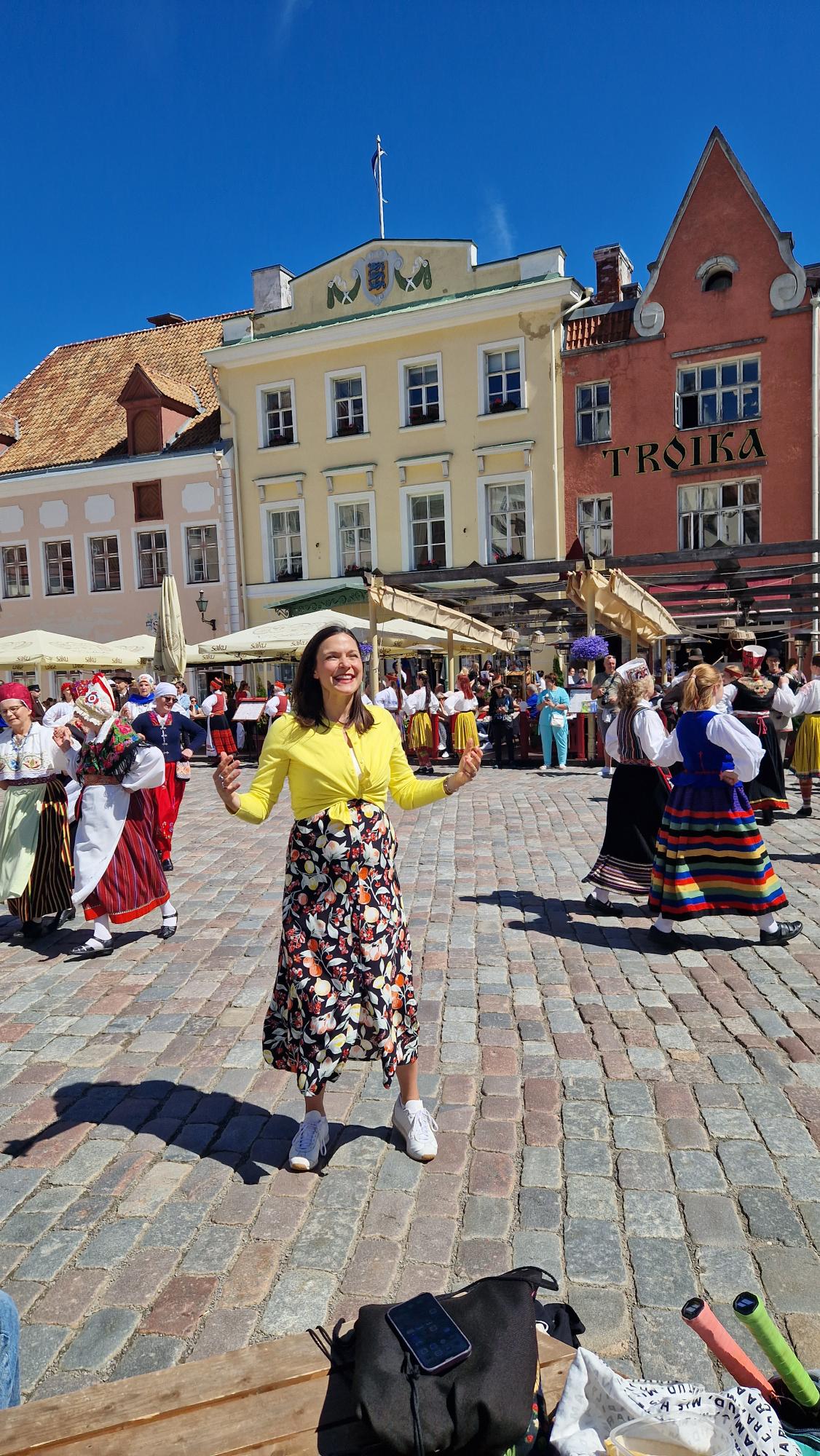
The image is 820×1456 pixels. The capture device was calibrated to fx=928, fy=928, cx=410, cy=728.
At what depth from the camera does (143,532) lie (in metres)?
26.0

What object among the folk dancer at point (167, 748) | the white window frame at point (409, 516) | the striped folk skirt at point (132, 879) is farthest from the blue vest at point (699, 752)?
the white window frame at point (409, 516)

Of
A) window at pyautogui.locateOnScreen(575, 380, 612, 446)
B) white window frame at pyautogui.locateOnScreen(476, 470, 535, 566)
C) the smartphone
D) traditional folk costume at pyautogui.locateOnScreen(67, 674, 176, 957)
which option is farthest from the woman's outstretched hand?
window at pyautogui.locateOnScreen(575, 380, 612, 446)

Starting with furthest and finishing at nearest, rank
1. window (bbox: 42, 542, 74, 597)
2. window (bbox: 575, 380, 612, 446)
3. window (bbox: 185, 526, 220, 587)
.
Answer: window (bbox: 42, 542, 74, 597), window (bbox: 185, 526, 220, 587), window (bbox: 575, 380, 612, 446)

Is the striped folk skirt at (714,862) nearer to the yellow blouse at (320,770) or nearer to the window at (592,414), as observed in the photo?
the yellow blouse at (320,770)

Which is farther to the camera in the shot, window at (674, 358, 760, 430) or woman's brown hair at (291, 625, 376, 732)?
window at (674, 358, 760, 430)

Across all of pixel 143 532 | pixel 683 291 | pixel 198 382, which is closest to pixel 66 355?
pixel 198 382

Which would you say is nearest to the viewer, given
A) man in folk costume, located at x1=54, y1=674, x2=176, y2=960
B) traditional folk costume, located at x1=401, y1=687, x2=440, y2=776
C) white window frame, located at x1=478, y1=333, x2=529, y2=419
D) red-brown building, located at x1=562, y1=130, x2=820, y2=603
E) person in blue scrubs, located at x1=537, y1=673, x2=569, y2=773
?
man in folk costume, located at x1=54, y1=674, x2=176, y2=960

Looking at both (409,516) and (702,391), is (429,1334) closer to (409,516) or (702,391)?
(702,391)

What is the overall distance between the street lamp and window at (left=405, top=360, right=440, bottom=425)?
275 inches

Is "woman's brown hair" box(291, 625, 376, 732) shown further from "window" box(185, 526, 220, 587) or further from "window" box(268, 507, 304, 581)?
"window" box(185, 526, 220, 587)

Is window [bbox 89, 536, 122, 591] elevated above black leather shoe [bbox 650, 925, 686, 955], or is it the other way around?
window [bbox 89, 536, 122, 591]

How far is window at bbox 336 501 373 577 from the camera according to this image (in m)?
24.1

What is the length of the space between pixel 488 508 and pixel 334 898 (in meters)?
20.6

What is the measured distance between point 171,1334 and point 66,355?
3533 cm
